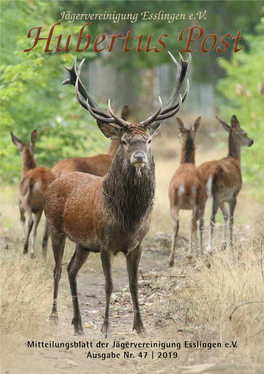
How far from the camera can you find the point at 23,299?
8.56 meters

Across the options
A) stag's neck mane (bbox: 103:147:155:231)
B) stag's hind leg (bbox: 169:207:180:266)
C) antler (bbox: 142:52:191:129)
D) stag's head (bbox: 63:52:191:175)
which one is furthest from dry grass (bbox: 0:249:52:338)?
stag's hind leg (bbox: 169:207:180:266)

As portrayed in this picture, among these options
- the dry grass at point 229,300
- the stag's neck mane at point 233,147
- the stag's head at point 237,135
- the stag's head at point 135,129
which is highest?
the stag's head at point 237,135

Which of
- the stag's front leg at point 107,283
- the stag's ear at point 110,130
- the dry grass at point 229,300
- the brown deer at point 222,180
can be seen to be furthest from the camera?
the brown deer at point 222,180

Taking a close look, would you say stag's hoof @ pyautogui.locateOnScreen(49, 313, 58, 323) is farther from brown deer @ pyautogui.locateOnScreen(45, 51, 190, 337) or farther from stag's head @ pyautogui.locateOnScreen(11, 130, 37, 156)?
stag's head @ pyautogui.locateOnScreen(11, 130, 37, 156)

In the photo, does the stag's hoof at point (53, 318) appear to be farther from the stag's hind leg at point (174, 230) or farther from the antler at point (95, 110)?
the stag's hind leg at point (174, 230)

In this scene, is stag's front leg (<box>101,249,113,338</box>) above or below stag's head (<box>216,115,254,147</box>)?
below

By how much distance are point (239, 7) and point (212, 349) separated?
2979cm

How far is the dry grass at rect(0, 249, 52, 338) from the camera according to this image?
7.99 meters

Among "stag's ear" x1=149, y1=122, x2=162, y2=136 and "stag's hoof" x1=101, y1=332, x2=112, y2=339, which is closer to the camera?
"stag's hoof" x1=101, y1=332, x2=112, y2=339

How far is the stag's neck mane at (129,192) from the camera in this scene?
335 inches

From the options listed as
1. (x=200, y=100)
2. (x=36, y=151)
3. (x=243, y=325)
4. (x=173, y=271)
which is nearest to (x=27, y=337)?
(x=243, y=325)

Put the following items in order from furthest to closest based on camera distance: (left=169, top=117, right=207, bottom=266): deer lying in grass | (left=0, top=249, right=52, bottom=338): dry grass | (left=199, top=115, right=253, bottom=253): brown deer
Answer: (left=199, top=115, right=253, bottom=253): brown deer → (left=169, top=117, right=207, bottom=266): deer lying in grass → (left=0, top=249, right=52, bottom=338): dry grass

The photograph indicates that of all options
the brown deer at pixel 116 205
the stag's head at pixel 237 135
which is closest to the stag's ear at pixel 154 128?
the brown deer at pixel 116 205

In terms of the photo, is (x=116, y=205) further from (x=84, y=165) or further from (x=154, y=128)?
(x=84, y=165)
